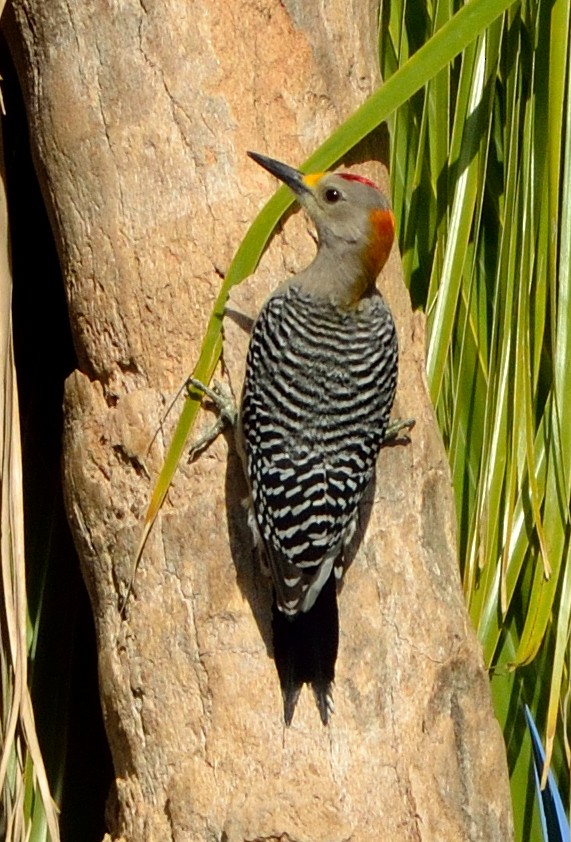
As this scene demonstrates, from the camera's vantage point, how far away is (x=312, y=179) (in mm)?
3400

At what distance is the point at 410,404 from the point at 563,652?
27.6 inches

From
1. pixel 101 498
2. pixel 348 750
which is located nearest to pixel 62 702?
pixel 101 498

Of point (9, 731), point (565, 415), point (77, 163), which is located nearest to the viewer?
point (9, 731)

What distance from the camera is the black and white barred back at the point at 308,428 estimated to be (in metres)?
3.13

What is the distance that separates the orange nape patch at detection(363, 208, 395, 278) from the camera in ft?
11.2

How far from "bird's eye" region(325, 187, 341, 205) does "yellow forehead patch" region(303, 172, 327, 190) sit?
0.05m

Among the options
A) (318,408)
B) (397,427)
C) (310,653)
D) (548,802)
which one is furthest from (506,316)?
(548,802)

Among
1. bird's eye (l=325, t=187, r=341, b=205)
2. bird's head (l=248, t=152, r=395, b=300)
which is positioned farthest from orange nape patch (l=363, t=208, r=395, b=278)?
bird's eye (l=325, t=187, r=341, b=205)

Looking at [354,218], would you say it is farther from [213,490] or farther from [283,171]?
[213,490]

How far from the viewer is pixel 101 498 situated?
332 cm

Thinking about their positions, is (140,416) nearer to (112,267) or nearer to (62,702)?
(112,267)

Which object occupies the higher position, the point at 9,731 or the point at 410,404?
the point at 410,404

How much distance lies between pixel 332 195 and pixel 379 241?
0.53ft

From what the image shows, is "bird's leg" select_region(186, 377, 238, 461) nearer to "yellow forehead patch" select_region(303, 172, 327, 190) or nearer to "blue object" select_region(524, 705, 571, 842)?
"yellow forehead patch" select_region(303, 172, 327, 190)
